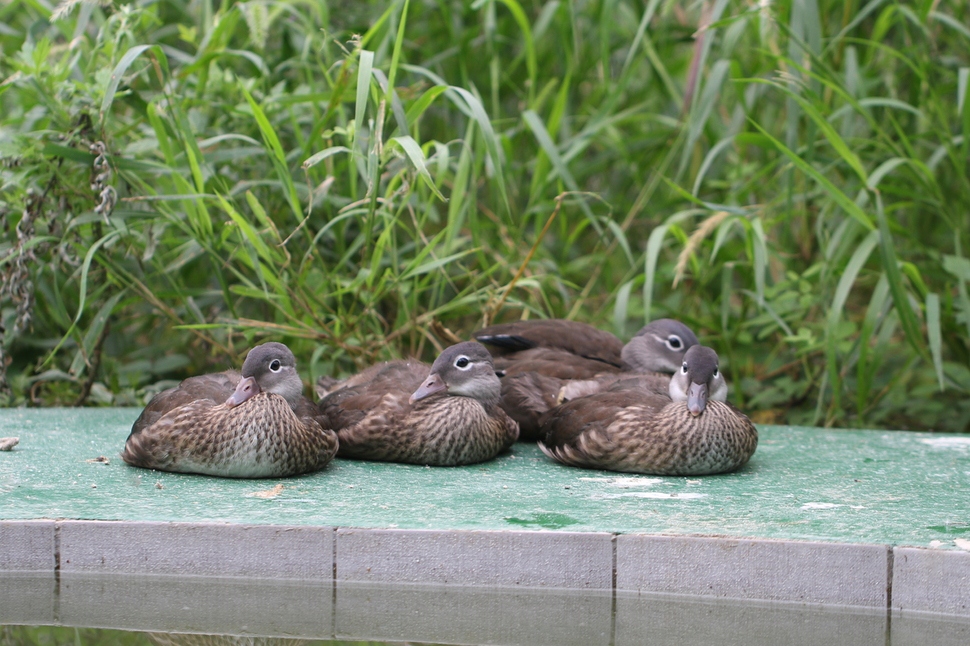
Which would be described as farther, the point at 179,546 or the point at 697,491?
the point at 697,491

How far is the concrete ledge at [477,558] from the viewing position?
3.32 m

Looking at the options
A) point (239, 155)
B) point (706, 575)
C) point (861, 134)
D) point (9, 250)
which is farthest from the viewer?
point (861, 134)

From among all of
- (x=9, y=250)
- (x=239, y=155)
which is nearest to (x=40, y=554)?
(x=9, y=250)

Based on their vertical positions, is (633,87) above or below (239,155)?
above

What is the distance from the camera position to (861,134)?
309 inches

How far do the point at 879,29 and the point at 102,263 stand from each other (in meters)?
4.34

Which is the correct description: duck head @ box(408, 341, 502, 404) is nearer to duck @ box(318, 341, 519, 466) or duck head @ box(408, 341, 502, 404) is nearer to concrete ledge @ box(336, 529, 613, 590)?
duck @ box(318, 341, 519, 466)

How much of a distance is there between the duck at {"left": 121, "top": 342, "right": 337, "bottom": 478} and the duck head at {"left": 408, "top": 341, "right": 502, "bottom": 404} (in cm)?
48

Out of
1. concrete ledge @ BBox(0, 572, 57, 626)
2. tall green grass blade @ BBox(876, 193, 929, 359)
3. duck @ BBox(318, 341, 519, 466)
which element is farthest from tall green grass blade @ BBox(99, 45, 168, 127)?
tall green grass blade @ BBox(876, 193, 929, 359)

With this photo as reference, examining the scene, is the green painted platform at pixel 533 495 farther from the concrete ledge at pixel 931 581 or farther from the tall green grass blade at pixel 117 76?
the tall green grass blade at pixel 117 76

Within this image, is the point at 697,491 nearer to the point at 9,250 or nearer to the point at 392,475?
the point at 392,475

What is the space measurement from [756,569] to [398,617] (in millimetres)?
1046

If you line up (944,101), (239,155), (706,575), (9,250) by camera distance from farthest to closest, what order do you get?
1. (944,101)
2. (239,155)
3. (9,250)
4. (706,575)

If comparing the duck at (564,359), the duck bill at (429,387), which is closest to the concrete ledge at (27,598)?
the duck bill at (429,387)
